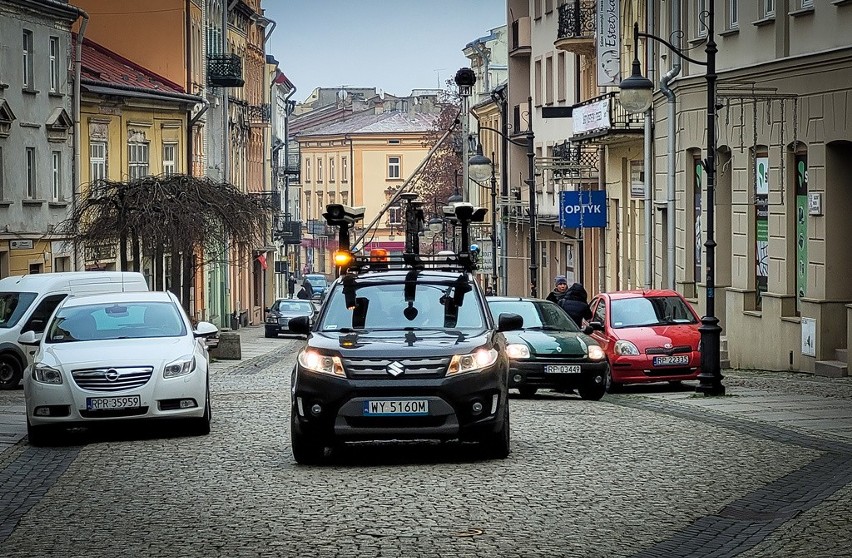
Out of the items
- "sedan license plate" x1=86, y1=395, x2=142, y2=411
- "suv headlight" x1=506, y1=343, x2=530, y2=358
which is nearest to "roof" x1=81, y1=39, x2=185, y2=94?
"suv headlight" x1=506, y1=343, x2=530, y2=358

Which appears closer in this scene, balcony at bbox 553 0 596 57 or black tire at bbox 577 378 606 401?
black tire at bbox 577 378 606 401

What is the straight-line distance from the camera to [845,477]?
12.9 m

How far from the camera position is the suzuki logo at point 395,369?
13.8 meters

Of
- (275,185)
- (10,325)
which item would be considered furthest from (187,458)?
(275,185)

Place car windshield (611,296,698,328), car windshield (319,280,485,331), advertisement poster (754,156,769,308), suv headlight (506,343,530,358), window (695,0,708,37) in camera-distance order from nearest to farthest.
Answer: car windshield (319,280,485,331) → suv headlight (506,343,530,358) → car windshield (611,296,698,328) → advertisement poster (754,156,769,308) → window (695,0,708,37)

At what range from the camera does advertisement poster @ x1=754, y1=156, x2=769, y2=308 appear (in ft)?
96.2

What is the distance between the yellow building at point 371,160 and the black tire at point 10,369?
9435 centimetres

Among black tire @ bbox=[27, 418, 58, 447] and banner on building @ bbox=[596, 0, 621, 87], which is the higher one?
banner on building @ bbox=[596, 0, 621, 87]

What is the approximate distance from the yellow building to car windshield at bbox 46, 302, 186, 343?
104 metres

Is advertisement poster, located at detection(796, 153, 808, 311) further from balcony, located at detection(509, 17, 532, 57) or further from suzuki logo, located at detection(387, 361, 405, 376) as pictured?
balcony, located at detection(509, 17, 532, 57)

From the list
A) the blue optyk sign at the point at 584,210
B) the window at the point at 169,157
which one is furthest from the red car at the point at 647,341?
the window at the point at 169,157

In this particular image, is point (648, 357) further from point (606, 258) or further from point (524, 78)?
point (524, 78)

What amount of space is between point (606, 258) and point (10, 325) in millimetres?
21768

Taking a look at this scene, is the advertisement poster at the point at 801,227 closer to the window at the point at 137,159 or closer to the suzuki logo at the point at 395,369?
the suzuki logo at the point at 395,369
